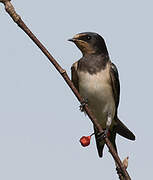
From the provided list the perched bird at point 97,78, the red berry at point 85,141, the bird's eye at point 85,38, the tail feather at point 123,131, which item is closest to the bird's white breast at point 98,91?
the perched bird at point 97,78

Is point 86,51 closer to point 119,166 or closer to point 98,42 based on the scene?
point 98,42

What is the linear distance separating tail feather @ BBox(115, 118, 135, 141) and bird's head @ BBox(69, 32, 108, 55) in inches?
47.7

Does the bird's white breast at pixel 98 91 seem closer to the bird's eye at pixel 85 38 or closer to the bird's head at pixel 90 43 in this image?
the bird's head at pixel 90 43

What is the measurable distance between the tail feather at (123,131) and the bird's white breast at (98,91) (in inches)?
11.2

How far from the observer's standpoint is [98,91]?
7.30 metres

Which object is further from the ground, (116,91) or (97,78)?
(97,78)

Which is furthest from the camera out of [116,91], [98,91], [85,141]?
[116,91]

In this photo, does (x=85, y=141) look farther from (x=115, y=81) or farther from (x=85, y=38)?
(x=115, y=81)

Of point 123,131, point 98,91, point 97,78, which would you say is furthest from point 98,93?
point 123,131

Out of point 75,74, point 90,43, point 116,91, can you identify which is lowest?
point 116,91

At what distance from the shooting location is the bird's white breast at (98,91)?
7.20 m

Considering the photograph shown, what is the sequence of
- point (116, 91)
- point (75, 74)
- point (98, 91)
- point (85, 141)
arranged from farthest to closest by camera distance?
1. point (116, 91)
2. point (75, 74)
3. point (98, 91)
4. point (85, 141)

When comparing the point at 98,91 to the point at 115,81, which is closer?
the point at 98,91

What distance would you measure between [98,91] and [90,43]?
2.51ft
